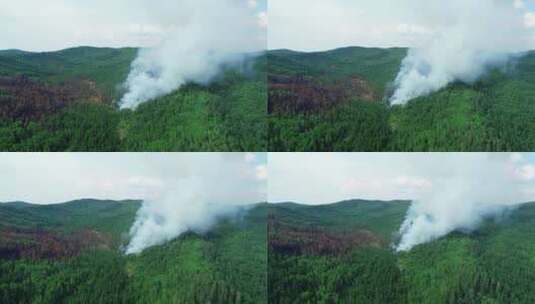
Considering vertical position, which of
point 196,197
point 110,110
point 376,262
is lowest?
point 376,262

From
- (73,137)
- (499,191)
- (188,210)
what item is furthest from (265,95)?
(499,191)

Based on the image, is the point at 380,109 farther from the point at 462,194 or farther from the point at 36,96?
the point at 36,96

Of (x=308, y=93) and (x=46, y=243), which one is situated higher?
(x=308, y=93)

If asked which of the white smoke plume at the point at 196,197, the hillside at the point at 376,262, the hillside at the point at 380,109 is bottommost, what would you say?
the hillside at the point at 376,262

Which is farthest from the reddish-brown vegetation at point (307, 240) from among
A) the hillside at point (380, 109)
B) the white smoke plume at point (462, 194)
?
the hillside at point (380, 109)

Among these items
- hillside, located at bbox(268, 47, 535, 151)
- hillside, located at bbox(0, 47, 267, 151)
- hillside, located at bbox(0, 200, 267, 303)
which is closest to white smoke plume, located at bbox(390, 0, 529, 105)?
hillside, located at bbox(268, 47, 535, 151)

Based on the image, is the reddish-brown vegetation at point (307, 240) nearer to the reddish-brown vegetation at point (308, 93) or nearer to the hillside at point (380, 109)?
the hillside at point (380, 109)

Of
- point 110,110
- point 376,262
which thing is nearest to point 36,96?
point 110,110

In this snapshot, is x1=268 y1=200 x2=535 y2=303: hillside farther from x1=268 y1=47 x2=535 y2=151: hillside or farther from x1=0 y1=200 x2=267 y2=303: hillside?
x1=268 y1=47 x2=535 y2=151: hillside
